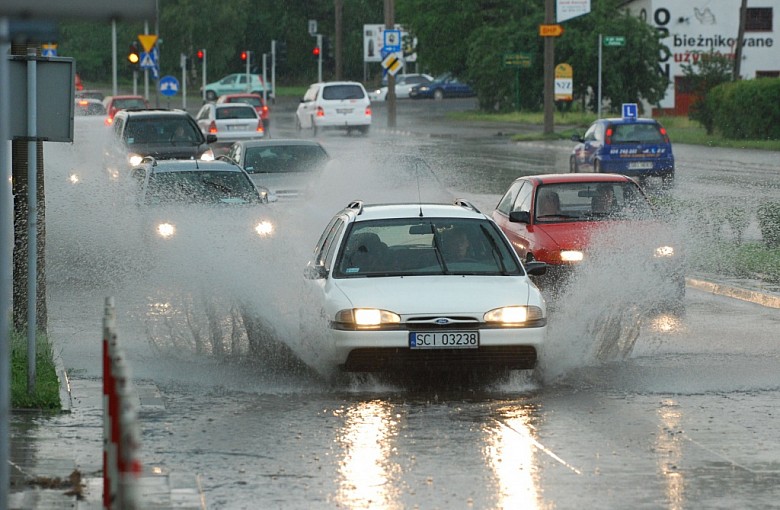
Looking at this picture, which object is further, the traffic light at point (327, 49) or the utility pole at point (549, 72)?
the traffic light at point (327, 49)

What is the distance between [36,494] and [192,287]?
21.3 feet

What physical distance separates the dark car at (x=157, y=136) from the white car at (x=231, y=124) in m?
13.2

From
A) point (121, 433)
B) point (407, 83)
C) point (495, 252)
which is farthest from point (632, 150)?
point (407, 83)

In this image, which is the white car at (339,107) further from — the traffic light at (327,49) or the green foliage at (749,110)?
the traffic light at (327,49)

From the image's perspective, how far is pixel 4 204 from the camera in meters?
5.54

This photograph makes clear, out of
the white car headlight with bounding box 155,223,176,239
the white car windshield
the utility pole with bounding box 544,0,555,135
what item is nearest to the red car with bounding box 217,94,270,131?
the utility pole with bounding box 544,0,555,135

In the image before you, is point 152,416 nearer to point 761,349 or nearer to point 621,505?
point 621,505

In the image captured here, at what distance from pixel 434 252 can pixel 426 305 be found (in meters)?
1.17

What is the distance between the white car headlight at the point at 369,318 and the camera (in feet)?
34.5

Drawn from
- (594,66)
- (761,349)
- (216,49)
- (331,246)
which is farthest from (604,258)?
(216,49)

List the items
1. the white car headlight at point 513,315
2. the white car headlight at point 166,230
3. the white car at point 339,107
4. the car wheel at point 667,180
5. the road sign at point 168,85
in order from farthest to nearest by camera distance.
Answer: the road sign at point 168,85
the white car at point 339,107
the car wheel at point 667,180
the white car headlight at point 166,230
the white car headlight at point 513,315

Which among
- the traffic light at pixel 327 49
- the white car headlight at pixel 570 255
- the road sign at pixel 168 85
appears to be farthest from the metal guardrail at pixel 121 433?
the traffic light at pixel 327 49

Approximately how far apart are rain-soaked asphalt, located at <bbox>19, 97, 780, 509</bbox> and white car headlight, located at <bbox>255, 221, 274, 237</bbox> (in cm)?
118

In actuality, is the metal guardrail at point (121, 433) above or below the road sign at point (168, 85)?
below
